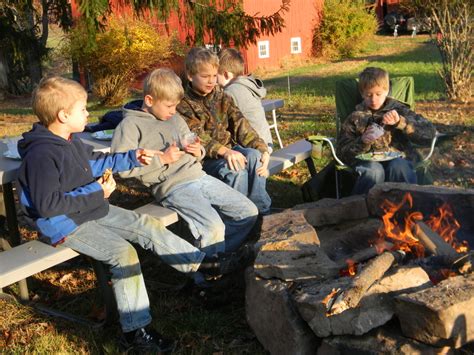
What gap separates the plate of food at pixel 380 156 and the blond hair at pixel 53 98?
7.62ft

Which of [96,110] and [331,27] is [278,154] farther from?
[331,27]

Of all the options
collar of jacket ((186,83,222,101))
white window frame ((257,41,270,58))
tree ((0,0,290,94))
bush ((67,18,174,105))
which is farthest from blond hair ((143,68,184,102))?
white window frame ((257,41,270,58))

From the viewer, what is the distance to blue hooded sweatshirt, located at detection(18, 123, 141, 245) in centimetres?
315

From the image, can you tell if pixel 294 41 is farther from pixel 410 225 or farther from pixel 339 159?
pixel 410 225

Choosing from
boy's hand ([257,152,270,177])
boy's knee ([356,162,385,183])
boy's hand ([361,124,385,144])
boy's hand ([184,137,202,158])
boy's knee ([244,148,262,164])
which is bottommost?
boy's knee ([356,162,385,183])

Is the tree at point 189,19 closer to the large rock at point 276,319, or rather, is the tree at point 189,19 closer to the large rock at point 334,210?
the large rock at point 334,210

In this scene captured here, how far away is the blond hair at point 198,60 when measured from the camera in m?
4.37

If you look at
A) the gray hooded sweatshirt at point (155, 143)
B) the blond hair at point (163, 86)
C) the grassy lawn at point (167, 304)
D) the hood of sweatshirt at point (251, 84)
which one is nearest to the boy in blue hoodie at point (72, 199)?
the grassy lawn at point (167, 304)

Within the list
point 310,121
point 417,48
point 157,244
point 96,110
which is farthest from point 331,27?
point 157,244

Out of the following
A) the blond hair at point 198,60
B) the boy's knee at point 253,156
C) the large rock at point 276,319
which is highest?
the blond hair at point 198,60

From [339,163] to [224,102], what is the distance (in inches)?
43.7

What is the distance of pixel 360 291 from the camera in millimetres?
2701

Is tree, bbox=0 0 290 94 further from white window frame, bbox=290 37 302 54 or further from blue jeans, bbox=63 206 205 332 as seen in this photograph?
white window frame, bbox=290 37 302 54

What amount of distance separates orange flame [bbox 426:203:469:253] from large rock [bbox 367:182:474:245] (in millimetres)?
38
